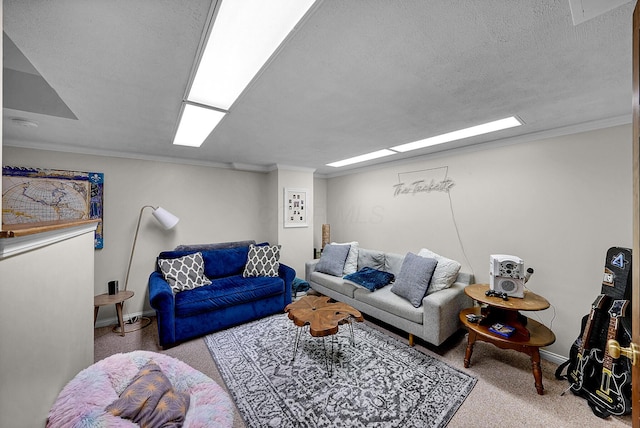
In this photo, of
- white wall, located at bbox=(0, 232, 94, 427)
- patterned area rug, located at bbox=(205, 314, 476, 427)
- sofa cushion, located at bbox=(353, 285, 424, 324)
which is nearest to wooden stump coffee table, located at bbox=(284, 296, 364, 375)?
patterned area rug, located at bbox=(205, 314, 476, 427)

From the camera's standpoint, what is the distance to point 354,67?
53.9 inches

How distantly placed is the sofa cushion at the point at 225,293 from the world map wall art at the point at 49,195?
4.02ft

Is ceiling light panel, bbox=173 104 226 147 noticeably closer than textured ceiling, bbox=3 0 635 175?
No

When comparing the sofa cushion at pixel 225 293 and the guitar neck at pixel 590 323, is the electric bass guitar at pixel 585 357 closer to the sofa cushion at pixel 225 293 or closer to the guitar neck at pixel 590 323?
the guitar neck at pixel 590 323

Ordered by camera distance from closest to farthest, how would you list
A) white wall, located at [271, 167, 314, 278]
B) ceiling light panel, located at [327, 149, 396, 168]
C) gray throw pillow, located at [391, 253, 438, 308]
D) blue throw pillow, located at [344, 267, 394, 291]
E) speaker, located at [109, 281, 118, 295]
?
gray throw pillow, located at [391, 253, 438, 308]
speaker, located at [109, 281, 118, 295]
blue throw pillow, located at [344, 267, 394, 291]
ceiling light panel, located at [327, 149, 396, 168]
white wall, located at [271, 167, 314, 278]

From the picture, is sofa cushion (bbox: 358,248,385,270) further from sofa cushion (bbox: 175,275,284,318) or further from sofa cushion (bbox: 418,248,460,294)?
sofa cushion (bbox: 175,275,284,318)

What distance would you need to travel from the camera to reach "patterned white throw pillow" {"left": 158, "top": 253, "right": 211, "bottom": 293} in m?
3.01

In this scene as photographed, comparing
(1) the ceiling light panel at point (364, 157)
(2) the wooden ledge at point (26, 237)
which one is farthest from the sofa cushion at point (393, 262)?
(2) the wooden ledge at point (26, 237)

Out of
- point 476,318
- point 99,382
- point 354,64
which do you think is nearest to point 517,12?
point 354,64

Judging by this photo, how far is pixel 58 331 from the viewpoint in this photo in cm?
111

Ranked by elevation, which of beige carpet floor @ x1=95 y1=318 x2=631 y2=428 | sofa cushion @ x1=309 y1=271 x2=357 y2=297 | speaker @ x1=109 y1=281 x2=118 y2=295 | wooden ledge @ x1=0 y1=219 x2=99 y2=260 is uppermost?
wooden ledge @ x1=0 y1=219 x2=99 y2=260

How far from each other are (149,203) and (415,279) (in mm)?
3689

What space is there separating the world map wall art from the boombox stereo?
12.9 feet

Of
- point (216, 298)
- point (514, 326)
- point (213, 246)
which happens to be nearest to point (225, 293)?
point (216, 298)
